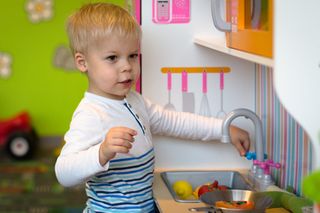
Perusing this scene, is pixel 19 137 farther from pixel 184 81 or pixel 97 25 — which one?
pixel 97 25

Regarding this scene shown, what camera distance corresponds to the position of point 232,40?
1238 mm

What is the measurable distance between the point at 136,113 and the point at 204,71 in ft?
0.89

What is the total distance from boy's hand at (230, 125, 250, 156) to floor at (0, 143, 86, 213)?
1.49m

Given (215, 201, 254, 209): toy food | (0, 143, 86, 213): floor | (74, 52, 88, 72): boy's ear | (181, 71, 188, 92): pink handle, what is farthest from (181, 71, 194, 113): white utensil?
(0, 143, 86, 213): floor

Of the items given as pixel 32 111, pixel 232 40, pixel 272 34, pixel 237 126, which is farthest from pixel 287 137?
pixel 32 111

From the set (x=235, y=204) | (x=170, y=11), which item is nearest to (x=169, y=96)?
(x=170, y=11)

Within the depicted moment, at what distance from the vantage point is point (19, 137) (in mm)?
3973

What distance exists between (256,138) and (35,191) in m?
2.00

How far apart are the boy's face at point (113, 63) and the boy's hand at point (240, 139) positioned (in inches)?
13.4

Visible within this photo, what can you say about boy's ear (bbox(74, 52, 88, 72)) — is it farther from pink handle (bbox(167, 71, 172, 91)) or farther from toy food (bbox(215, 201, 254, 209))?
toy food (bbox(215, 201, 254, 209))

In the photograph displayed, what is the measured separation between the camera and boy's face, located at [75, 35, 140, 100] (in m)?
1.40

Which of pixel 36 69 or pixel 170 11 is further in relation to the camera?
pixel 36 69

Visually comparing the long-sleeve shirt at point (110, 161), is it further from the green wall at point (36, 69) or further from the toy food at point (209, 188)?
the green wall at point (36, 69)

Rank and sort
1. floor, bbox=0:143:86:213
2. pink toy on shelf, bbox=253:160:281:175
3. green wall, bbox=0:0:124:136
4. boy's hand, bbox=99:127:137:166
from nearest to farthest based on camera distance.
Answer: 1. boy's hand, bbox=99:127:137:166
2. pink toy on shelf, bbox=253:160:281:175
3. floor, bbox=0:143:86:213
4. green wall, bbox=0:0:124:136
